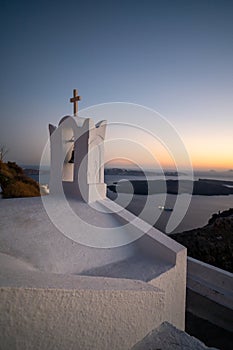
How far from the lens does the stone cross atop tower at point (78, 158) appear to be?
167 inches

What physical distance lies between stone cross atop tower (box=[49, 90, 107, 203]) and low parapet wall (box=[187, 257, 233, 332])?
2.75 meters

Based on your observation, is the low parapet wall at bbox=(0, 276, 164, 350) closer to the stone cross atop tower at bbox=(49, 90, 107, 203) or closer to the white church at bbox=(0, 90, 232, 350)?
the white church at bbox=(0, 90, 232, 350)

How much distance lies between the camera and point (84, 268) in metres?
2.86

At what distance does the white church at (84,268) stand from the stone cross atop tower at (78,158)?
19 mm

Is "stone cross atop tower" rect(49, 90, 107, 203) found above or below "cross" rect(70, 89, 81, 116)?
below

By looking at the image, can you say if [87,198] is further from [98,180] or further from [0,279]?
[0,279]

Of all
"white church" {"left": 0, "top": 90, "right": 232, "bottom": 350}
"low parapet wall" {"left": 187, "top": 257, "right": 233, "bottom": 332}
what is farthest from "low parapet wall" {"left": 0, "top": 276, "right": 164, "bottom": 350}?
"low parapet wall" {"left": 187, "top": 257, "right": 233, "bottom": 332}

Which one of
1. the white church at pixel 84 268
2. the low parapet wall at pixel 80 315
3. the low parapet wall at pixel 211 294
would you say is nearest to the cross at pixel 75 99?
the white church at pixel 84 268

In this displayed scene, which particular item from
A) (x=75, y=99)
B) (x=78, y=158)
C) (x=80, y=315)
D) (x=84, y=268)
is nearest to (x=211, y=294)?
(x=84, y=268)

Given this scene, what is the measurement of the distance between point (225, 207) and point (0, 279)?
18.7m

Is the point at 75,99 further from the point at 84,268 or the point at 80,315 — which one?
the point at 80,315

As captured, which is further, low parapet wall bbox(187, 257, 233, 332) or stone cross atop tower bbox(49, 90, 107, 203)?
low parapet wall bbox(187, 257, 233, 332)

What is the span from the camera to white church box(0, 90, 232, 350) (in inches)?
49.4

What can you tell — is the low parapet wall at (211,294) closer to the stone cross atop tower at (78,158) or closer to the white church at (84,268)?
the white church at (84,268)
